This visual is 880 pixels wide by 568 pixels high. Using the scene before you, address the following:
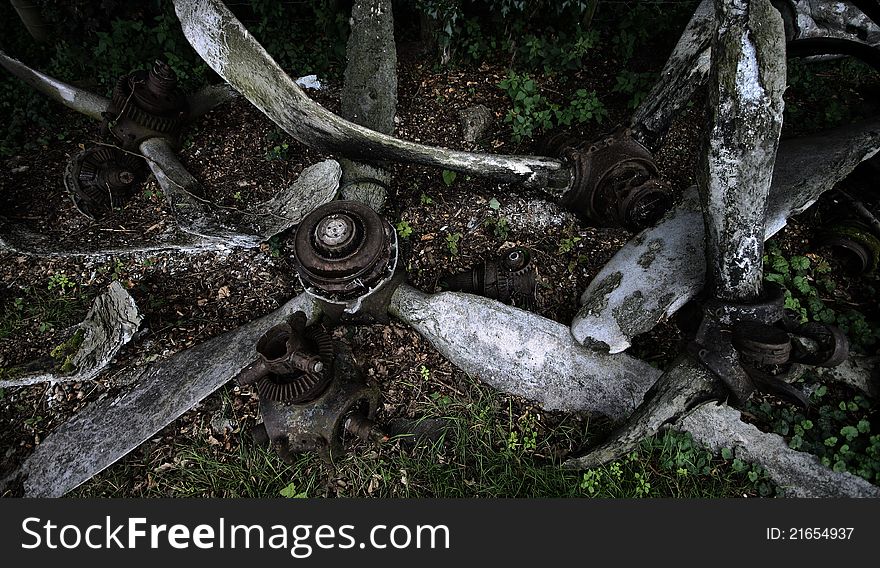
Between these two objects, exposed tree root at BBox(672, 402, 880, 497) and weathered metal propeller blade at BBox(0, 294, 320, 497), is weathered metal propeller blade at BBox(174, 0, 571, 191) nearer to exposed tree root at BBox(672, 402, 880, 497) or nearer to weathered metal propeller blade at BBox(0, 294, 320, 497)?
weathered metal propeller blade at BBox(0, 294, 320, 497)

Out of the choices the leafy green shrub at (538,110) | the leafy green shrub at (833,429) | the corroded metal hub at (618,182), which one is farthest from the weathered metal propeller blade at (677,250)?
the leafy green shrub at (538,110)

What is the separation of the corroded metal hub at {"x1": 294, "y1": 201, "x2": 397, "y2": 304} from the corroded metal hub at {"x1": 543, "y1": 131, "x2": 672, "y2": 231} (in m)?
1.29

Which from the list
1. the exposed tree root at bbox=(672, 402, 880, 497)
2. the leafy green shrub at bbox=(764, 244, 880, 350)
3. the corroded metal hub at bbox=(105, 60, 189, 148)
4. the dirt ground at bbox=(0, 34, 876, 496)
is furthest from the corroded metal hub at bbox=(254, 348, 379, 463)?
the leafy green shrub at bbox=(764, 244, 880, 350)

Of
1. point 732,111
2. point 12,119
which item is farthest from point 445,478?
point 12,119

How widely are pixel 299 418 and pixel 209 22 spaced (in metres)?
2.20

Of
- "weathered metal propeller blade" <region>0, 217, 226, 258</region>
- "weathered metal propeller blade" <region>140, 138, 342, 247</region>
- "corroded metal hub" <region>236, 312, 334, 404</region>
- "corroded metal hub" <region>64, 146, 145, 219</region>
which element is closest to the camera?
"corroded metal hub" <region>236, 312, 334, 404</region>

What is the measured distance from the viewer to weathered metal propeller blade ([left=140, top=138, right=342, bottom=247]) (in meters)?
3.10

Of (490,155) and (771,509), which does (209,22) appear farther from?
(771,509)

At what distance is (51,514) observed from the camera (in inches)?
93.0

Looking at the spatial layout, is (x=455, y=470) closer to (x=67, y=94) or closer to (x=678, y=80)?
(x=678, y=80)

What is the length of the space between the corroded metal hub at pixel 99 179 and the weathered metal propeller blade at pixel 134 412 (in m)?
1.29

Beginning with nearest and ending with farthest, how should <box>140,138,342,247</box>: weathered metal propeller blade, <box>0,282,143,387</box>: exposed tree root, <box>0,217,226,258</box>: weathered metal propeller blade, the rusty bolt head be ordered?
the rusty bolt head → <box>0,282,143,387</box>: exposed tree root → <box>140,138,342,247</box>: weathered metal propeller blade → <box>0,217,226,258</box>: weathered metal propeller blade

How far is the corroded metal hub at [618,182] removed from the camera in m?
2.96

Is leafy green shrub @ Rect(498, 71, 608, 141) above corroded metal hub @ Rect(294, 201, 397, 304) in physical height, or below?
above
